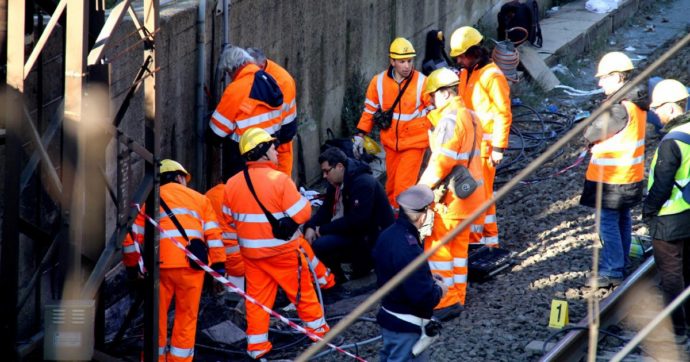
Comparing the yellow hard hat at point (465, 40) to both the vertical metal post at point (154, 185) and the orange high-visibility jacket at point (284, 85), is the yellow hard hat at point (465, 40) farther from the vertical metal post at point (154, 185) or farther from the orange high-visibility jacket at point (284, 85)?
the vertical metal post at point (154, 185)

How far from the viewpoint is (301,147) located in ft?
42.8

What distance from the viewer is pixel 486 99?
11016 mm

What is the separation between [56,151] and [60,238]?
165 centimetres

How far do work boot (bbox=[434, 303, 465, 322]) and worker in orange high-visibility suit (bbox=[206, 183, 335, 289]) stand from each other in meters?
1.03

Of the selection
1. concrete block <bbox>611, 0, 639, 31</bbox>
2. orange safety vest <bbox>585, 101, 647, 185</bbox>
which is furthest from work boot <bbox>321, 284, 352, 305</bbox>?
concrete block <bbox>611, 0, 639, 31</bbox>

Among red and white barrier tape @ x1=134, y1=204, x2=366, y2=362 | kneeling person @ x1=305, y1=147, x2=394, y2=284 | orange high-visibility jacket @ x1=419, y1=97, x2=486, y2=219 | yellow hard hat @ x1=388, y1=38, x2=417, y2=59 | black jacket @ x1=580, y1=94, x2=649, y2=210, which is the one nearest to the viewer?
red and white barrier tape @ x1=134, y1=204, x2=366, y2=362

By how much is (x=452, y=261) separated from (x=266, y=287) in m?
1.56

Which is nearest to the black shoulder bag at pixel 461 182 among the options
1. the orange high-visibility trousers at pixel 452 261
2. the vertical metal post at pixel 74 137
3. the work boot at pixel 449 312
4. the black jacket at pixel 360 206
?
the orange high-visibility trousers at pixel 452 261

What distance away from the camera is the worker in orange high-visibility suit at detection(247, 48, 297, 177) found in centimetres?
1081

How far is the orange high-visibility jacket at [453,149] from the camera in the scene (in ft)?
31.5

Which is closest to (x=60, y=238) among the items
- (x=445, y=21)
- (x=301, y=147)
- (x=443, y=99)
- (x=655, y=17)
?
(x=443, y=99)

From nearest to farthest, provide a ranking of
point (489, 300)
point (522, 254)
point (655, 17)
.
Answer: point (489, 300) < point (522, 254) < point (655, 17)

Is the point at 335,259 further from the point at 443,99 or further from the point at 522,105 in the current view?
the point at 522,105

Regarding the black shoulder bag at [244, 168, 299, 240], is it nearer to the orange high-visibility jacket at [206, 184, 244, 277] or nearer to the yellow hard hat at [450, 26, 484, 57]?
the orange high-visibility jacket at [206, 184, 244, 277]
